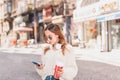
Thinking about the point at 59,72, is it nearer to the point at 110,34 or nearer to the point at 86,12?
the point at 110,34

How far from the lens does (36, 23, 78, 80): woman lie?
13.5 ft

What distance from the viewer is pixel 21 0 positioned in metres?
56.6

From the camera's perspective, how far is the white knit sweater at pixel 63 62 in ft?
13.5

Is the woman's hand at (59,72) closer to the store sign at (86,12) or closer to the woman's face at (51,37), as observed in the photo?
the woman's face at (51,37)

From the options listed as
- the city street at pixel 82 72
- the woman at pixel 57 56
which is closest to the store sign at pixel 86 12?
the city street at pixel 82 72

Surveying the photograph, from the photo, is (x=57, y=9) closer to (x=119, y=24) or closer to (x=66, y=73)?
(x=119, y=24)

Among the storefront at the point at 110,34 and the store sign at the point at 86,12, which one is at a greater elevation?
the store sign at the point at 86,12

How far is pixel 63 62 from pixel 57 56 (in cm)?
9

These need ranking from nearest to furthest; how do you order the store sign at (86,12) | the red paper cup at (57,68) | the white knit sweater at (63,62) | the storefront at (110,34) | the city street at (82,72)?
the red paper cup at (57,68) < the white knit sweater at (63,62) < the city street at (82,72) < the storefront at (110,34) < the store sign at (86,12)

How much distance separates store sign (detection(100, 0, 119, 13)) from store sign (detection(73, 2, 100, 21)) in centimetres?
71

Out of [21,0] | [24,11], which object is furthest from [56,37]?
[21,0]

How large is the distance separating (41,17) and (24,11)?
5465 millimetres

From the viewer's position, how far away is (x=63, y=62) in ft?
13.4

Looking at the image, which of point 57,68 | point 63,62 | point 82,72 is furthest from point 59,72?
point 82,72
